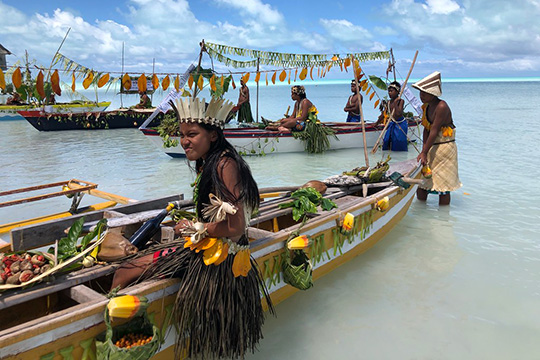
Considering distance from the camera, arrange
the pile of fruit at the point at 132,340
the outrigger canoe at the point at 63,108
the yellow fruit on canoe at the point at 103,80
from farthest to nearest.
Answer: the outrigger canoe at the point at 63,108
the yellow fruit on canoe at the point at 103,80
the pile of fruit at the point at 132,340

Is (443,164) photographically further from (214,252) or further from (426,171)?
(214,252)

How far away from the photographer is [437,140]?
6.33 meters

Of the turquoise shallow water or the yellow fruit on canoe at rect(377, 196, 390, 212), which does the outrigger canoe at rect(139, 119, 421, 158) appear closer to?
the turquoise shallow water

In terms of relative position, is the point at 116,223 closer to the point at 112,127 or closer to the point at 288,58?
the point at 288,58

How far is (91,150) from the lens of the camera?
46.3 ft

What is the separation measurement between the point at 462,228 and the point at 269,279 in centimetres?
375

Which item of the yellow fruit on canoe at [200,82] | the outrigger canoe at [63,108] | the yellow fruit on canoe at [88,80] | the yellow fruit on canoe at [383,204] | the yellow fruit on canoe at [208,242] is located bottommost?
the yellow fruit on canoe at [383,204]

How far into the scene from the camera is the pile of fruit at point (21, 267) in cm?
241

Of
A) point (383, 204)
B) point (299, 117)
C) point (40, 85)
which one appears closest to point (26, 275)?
point (383, 204)

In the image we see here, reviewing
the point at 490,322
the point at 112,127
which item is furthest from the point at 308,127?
the point at 112,127

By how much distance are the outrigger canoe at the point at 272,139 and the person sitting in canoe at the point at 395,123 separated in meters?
0.39

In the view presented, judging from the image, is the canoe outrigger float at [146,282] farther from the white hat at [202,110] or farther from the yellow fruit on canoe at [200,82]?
the yellow fruit on canoe at [200,82]

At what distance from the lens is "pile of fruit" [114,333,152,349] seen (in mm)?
2340

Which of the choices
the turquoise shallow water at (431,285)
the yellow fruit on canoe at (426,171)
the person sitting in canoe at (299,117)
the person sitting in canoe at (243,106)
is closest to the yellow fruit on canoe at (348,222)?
the turquoise shallow water at (431,285)
